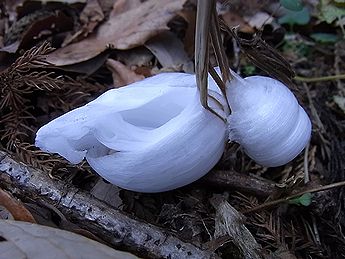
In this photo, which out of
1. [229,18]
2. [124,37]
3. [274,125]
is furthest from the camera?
[229,18]

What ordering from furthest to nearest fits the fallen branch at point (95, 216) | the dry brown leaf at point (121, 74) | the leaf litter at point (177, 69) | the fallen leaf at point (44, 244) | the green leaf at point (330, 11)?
the green leaf at point (330, 11)
the dry brown leaf at point (121, 74)
the leaf litter at point (177, 69)
the fallen branch at point (95, 216)
the fallen leaf at point (44, 244)

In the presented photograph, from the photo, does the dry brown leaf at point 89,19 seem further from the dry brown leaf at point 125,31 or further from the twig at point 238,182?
the twig at point 238,182

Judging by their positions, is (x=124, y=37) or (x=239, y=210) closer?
(x=239, y=210)

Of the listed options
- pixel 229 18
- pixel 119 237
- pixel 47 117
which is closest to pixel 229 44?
pixel 229 18

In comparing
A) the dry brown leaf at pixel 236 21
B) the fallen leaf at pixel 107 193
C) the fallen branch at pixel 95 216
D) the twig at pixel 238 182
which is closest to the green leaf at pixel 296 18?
the dry brown leaf at pixel 236 21

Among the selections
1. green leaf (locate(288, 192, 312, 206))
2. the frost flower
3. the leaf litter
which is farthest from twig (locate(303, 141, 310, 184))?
the frost flower

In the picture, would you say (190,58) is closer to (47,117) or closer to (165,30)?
(165,30)
